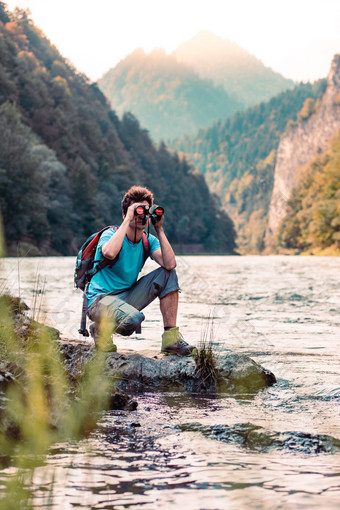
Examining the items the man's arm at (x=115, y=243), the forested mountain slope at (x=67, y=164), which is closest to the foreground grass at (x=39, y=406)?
the man's arm at (x=115, y=243)

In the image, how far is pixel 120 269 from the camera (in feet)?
21.3

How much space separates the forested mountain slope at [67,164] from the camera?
168 feet

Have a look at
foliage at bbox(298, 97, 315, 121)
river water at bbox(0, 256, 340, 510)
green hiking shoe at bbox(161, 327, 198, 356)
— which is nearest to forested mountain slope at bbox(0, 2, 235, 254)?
green hiking shoe at bbox(161, 327, 198, 356)

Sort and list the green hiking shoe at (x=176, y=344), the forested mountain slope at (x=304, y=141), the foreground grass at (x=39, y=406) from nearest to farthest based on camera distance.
Answer: 1. the foreground grass at (x=39, y=406)
2. the green hiking shoe at (x=176, y=344)
3. the forested mountain slope at (x=304, y=141)

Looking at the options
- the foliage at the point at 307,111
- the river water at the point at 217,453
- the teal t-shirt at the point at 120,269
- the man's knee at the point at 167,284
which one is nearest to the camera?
the river water at the point at 217,453

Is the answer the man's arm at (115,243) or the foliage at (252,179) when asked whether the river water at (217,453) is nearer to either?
the man's arm at (115,243)

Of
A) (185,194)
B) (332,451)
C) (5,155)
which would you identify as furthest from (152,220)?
(185,194)

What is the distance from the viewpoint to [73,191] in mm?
73188

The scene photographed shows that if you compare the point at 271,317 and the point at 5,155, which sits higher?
the point at 5,155

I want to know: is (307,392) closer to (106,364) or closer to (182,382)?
(182,382)

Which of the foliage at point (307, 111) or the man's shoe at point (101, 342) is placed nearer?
the man's shoe at point (101, 342)

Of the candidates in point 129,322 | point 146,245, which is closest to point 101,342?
point 129,322

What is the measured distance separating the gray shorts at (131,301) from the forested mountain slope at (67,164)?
109 cm

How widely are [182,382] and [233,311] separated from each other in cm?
755
